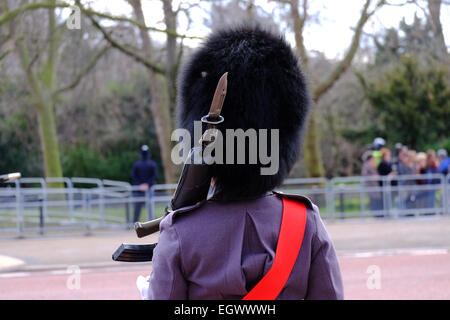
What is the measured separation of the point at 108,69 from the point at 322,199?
1146 centimetres

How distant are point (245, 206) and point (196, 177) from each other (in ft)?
0.58

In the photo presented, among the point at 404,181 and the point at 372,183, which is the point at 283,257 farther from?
the point at 404,181

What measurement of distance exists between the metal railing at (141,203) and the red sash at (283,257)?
1181 cm

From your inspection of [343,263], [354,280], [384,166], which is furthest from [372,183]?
[354,280]

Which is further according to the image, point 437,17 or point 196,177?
point 437,17

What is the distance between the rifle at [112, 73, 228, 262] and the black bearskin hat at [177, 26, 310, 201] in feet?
0.21

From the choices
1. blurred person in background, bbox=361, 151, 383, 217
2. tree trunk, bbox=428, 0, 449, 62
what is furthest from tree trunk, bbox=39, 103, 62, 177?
tree trunk, bbox=428, 0, 449, 62

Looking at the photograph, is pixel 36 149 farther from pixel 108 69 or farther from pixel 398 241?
pixel 398 241

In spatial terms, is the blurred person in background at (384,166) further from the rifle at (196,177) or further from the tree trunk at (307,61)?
the rifle at (196,177)

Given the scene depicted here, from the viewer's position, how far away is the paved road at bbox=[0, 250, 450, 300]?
26.6 feet

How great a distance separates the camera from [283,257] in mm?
2041

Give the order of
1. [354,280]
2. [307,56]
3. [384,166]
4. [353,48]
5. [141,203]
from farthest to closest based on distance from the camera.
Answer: [353,48]
[307,56]
[384,166]
[141,203]
[354,280]

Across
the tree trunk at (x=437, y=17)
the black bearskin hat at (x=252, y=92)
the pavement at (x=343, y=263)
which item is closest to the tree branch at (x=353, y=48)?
the tree trunk at (x=437, y=17)
